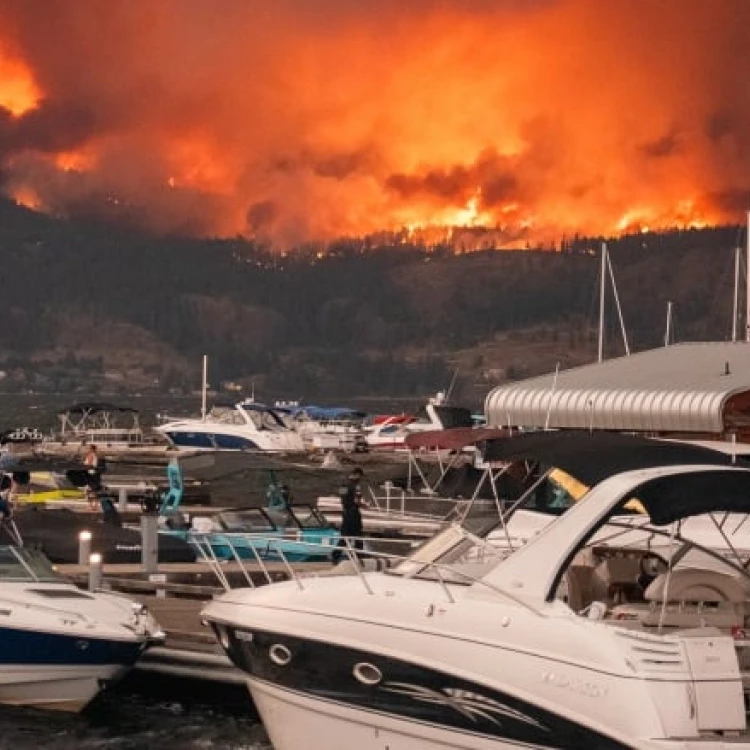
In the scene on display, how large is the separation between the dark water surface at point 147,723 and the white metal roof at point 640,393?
56.9 ft

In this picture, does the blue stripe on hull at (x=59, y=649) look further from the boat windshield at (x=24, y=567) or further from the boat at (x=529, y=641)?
the boat at (x=529, y=641)

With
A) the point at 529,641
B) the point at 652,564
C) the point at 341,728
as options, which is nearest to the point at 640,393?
the point at 652,564

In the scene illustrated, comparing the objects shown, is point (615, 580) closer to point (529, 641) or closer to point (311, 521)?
point (529, 641)

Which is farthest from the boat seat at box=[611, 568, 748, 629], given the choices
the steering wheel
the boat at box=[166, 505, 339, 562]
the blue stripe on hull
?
the boat at box=[166, 505, 339, 562]

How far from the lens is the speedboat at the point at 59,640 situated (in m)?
21.0

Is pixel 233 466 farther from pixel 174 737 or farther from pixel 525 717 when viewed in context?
pixel 525 717

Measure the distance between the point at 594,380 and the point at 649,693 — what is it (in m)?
29.6

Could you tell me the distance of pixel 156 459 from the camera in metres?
98.8

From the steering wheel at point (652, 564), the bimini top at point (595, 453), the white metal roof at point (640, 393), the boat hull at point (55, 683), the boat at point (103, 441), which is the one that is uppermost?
the white metal roof at point (640, 393)

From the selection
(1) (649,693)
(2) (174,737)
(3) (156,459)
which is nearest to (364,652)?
→ (1) (649,693)

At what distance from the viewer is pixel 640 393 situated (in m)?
39.8

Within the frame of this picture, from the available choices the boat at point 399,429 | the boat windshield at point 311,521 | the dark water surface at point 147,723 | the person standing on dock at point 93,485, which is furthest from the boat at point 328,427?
the dark water surface at point 147,723

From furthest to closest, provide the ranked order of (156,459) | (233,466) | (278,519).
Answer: (156,459), (233,466), (278,519)

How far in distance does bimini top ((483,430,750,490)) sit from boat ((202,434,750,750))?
0.90 m
